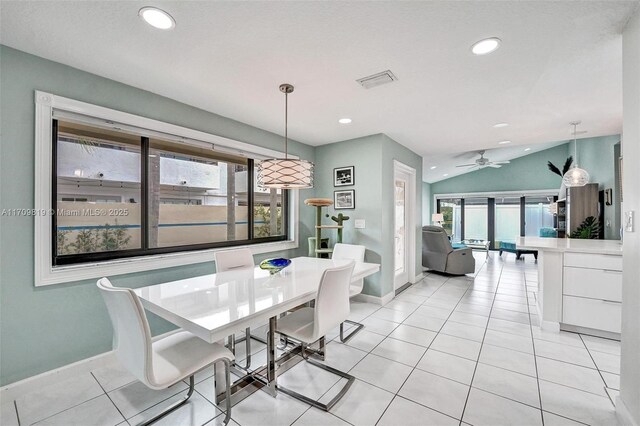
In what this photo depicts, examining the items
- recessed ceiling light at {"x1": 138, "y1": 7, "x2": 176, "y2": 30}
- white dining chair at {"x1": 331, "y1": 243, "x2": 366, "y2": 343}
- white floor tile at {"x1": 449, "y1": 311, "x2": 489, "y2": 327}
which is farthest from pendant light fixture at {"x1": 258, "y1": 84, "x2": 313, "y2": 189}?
white floor tile at {"x1": 449, "y1": 311, "x2": 489, "y2": 327}

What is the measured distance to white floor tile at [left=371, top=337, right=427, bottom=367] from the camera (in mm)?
2305

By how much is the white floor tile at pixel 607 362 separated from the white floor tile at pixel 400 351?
1369 mm

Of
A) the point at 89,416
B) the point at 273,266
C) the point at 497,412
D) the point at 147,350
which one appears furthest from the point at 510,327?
the point at 89,416

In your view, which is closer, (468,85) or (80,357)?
(80,357)

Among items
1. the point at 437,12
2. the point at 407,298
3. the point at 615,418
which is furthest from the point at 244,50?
the point at 407,298

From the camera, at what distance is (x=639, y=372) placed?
138 cm

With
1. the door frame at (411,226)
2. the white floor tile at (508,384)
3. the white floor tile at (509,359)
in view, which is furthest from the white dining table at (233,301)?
the door frame at (411,226)

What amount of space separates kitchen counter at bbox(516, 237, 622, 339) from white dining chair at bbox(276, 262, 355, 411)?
2.38 metres

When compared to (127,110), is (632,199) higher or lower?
lower

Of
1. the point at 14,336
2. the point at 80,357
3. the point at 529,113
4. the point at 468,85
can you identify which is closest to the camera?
the point at 14,336

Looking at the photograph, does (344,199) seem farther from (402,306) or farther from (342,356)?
(342,356)

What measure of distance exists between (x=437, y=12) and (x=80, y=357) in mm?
3375

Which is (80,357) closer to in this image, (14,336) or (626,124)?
(14,336)

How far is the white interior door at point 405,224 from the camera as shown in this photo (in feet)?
15.2
